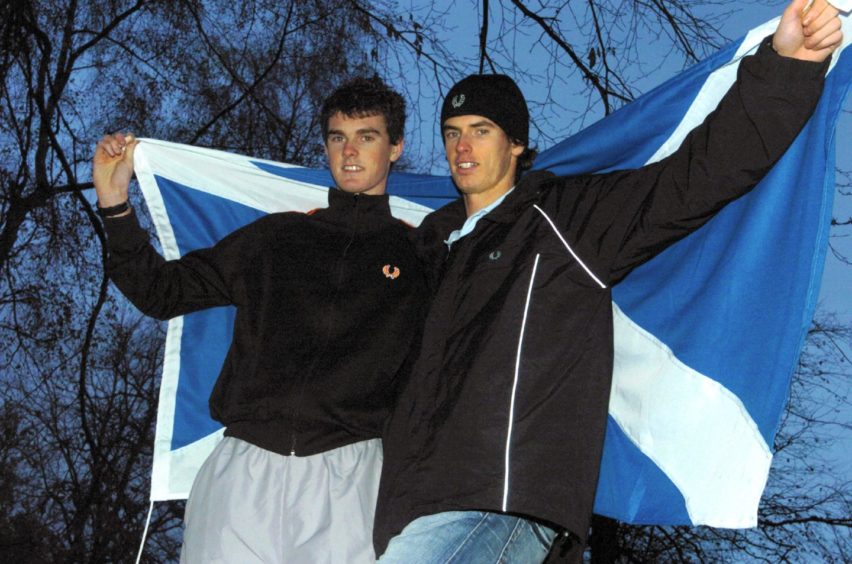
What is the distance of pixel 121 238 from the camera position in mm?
3367

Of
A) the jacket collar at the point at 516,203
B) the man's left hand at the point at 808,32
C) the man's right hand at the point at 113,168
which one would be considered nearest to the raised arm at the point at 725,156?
the man's left hand at the point at 808,32

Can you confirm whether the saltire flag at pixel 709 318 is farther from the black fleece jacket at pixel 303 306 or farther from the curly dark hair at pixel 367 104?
the black fleece jacket at pixel 303 306

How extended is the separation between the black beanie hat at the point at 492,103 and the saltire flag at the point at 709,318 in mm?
437

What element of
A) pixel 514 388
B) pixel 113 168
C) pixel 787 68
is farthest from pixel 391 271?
pixel 787 68

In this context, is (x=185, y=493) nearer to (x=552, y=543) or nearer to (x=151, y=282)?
(x=151, y=282)

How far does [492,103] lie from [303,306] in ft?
2.60

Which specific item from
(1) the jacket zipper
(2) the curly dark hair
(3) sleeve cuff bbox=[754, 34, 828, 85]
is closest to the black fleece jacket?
(1) the jacket zipper

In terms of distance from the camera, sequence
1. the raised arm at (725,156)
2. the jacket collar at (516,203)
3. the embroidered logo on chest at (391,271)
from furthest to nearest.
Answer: the embroidered logo on chest at (391,271), the jacket collar at (516,203), the raised arm at (725,156)

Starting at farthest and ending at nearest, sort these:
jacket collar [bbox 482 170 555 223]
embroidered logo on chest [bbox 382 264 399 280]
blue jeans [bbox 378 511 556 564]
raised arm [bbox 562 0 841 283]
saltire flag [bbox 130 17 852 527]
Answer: embroidered logo on chest [bbox 382 264 399 280], saltire flag [bbox 130 17 852 527], jacket collar [bbox 482 170 555 223], raised arm [bbox 562 0 841 283], blue jeans [bbox 378 511 556 564]

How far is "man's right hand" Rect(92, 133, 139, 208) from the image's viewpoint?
136 inches

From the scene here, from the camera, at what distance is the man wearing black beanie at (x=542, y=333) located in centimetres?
244

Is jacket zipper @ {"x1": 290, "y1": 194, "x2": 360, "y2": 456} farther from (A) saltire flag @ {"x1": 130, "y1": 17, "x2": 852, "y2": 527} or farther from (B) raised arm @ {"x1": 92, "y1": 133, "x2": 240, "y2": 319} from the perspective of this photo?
(A) saltire flag @ {"x1": 130, "y1": 17, "x2": 852, "y2": 527}

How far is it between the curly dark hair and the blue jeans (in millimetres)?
1463

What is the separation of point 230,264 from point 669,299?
1339mm
